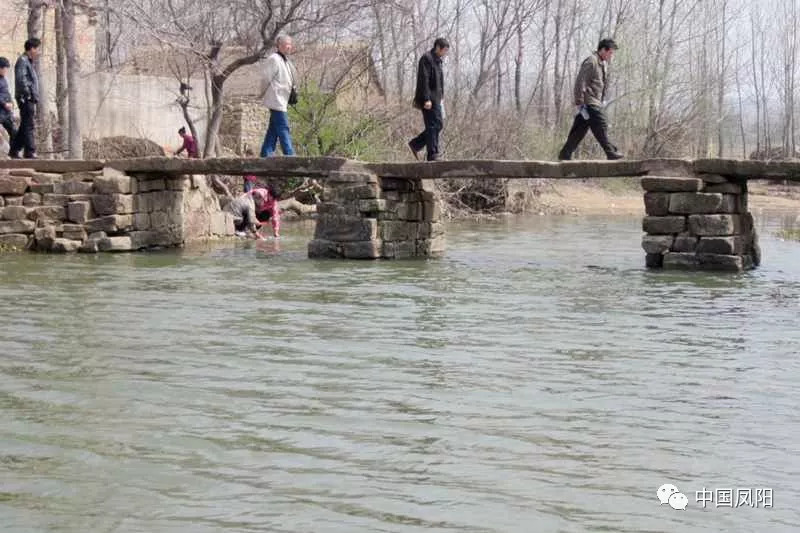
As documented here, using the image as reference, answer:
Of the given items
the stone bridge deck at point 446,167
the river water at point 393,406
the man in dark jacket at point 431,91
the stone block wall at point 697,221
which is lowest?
the river water at point 393,406

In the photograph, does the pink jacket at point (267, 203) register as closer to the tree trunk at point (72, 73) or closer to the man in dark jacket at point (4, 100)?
the tree trunk at point (72, 73)

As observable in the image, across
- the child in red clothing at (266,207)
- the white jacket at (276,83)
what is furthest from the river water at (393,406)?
the child in red clothing at (266,207)

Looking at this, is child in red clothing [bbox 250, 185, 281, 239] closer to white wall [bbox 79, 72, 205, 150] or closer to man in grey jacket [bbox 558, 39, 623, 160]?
man in grey jacket [bbox 558, 39, 623, 160]

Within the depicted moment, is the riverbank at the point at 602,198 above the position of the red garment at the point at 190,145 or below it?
below

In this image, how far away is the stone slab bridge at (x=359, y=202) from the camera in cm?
1402

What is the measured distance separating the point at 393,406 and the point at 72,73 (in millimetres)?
13697

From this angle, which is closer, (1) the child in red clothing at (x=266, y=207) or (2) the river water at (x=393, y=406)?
(2) the river water at (x=393, y=406)

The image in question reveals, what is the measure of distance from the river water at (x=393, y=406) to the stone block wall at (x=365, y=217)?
→ 261cm

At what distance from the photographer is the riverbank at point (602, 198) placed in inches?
1155

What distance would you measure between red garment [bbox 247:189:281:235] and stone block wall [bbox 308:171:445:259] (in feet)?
12.3

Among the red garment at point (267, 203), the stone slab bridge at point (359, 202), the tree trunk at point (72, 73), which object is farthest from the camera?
the red garment at point (267, 203)

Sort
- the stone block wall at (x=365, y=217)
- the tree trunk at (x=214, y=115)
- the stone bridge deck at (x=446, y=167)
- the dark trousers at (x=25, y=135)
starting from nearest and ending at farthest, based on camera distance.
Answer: the stone bridge deck at (x=446, y=167) → the stone block wall at (x=365, y=217) → the dark trousers at (x=25, y=135) → the tree trunk at (x=214, y=115)

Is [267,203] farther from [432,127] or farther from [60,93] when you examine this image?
[432,127]

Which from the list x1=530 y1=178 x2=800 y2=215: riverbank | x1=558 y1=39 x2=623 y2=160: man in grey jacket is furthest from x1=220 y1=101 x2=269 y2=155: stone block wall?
x1=558 y1=39 x2=623 y2=160: man in grey jacket
